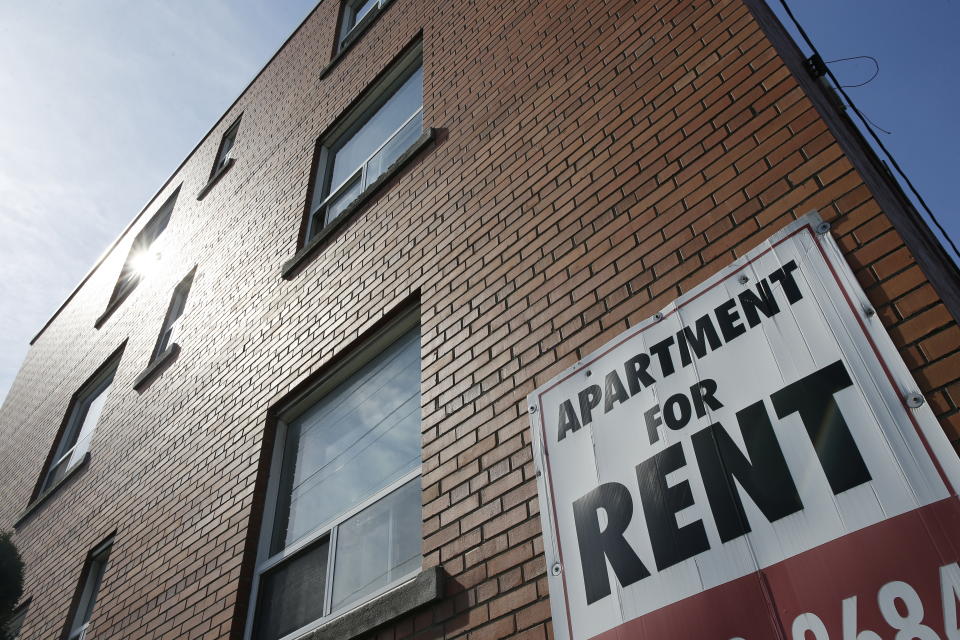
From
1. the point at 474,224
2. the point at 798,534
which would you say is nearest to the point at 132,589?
the point at 474,224

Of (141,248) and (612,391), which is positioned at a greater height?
(141,248)

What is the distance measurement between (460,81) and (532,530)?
13.5 ft

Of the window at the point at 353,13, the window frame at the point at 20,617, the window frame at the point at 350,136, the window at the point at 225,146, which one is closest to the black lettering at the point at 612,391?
the window frame at the point at 350,136

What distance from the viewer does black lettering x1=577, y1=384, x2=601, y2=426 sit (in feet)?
10.6

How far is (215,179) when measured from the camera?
10633mm

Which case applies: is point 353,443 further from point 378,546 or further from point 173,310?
point 173,310

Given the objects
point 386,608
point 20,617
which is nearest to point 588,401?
point 386,608

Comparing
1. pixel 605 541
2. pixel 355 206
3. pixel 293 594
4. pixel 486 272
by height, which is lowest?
pixel 605 541

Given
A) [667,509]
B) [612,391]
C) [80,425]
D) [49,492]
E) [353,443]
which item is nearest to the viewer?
[667,509]

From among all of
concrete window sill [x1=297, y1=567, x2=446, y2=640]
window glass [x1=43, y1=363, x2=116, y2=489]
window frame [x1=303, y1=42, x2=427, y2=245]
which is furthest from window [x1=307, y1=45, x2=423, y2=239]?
window glass [x1=43, y1=363, x2=116, y2=489]

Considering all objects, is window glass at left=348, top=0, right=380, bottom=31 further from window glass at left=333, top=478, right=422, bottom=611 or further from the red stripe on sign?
the red stripe on sign

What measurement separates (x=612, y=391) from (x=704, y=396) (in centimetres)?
47

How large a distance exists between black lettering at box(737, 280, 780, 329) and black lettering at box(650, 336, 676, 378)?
34 cm

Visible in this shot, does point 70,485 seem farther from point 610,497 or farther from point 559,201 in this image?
point 610,497
